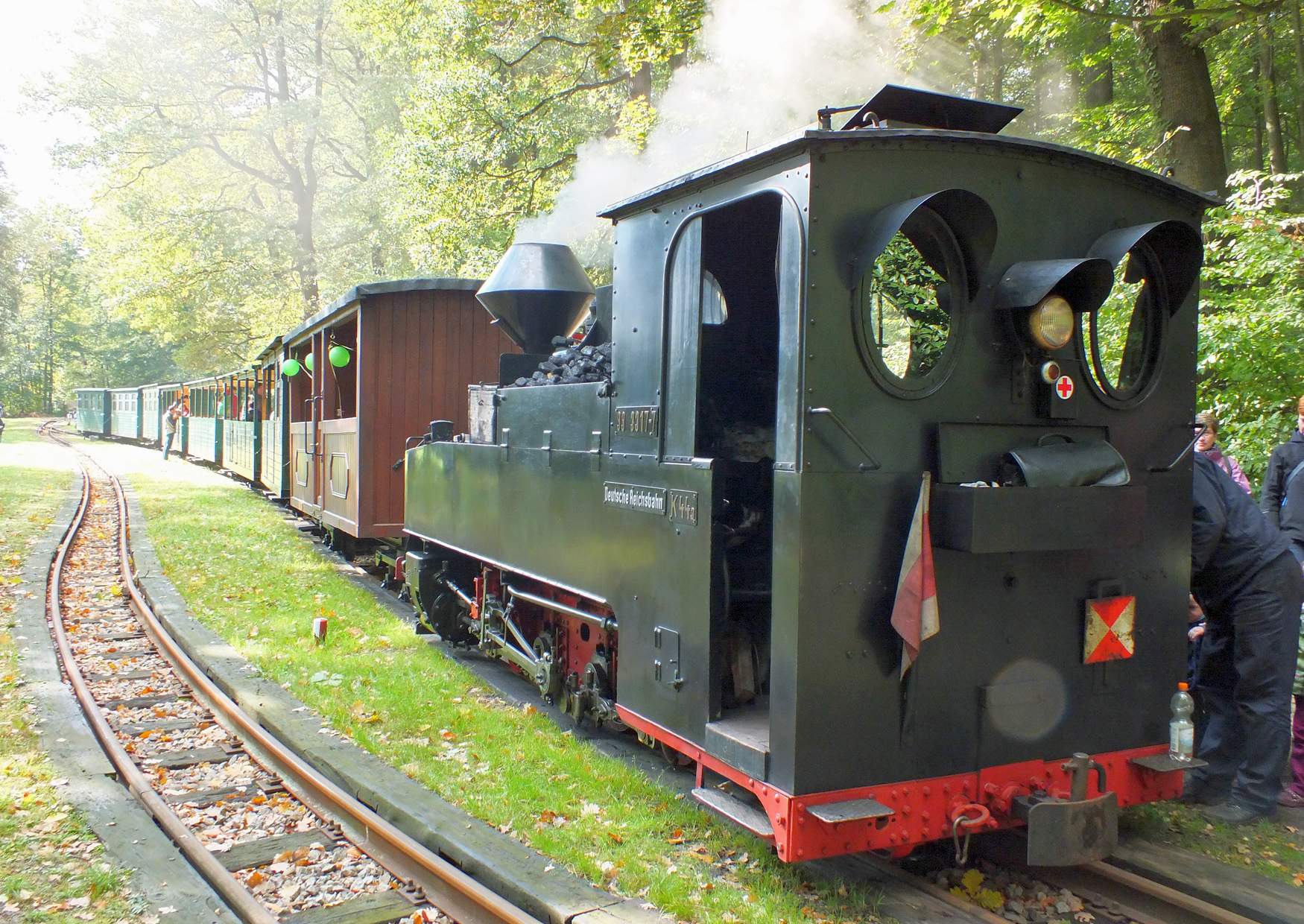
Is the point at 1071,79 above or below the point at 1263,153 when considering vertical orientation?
above

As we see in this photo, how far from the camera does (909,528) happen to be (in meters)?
3.52

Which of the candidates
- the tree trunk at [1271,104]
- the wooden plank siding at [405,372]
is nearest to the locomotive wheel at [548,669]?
the wooden plank siding at [405,372]

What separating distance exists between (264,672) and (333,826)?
246 cm

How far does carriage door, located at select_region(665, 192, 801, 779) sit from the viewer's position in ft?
12.4

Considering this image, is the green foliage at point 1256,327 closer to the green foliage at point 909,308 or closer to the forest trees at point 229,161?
the green foliage at point 909,308

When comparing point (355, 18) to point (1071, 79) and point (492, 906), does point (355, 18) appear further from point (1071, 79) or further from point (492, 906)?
point (492, 906)

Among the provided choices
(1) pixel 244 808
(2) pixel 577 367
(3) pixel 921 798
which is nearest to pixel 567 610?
(2) pixel 577 367

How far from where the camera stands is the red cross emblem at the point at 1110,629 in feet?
12.8

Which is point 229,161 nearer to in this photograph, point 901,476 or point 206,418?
point 206,418

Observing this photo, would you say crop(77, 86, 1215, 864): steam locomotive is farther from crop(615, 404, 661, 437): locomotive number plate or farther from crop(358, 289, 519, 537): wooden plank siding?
crop(358, 289, 519, 537): wooden plank siding

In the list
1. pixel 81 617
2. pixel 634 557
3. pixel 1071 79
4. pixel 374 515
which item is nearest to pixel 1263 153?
pixel 1071 79

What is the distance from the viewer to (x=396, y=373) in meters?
9.47

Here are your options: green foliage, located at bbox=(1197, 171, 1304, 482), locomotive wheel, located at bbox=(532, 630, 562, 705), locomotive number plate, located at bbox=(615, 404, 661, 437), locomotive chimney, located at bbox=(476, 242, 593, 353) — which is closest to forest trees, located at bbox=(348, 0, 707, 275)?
locomotive chimney, located at bbox=(476, 242, 593, 353)

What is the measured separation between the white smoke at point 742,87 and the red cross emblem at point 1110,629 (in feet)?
24.8
